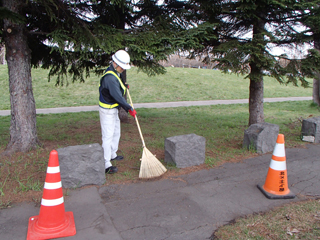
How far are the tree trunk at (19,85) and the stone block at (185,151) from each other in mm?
2683

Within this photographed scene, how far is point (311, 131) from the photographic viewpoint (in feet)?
20.1

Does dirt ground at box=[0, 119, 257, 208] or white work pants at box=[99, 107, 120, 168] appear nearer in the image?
dirt ground at box=[0, 119, 257, 208]

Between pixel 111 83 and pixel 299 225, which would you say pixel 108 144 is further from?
pixel 299 225

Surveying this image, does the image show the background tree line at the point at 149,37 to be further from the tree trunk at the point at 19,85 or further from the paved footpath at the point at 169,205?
the paved footpath at the point at 169,205

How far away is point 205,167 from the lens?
4531 mm

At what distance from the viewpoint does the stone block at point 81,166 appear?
11.8 ft

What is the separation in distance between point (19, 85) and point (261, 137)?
4.80 m

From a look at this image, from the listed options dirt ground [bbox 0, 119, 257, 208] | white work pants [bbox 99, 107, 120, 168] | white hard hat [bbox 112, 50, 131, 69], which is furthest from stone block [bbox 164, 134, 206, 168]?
white hard hat [bbox 112, 50, 131, 69]

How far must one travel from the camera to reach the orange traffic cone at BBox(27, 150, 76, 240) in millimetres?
2643

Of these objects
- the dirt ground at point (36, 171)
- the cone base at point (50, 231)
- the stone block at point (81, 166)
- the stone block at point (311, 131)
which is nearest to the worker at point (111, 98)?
the dirt ground at point (36, 171)

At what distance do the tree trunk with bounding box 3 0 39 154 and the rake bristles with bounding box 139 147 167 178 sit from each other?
7.85 feet

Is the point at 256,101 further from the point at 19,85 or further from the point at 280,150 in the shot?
the point at 19,85

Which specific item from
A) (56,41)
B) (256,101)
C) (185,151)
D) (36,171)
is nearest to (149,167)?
(185,151)

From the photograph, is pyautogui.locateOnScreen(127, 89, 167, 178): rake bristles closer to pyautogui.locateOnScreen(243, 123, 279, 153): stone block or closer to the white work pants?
the white work pants
